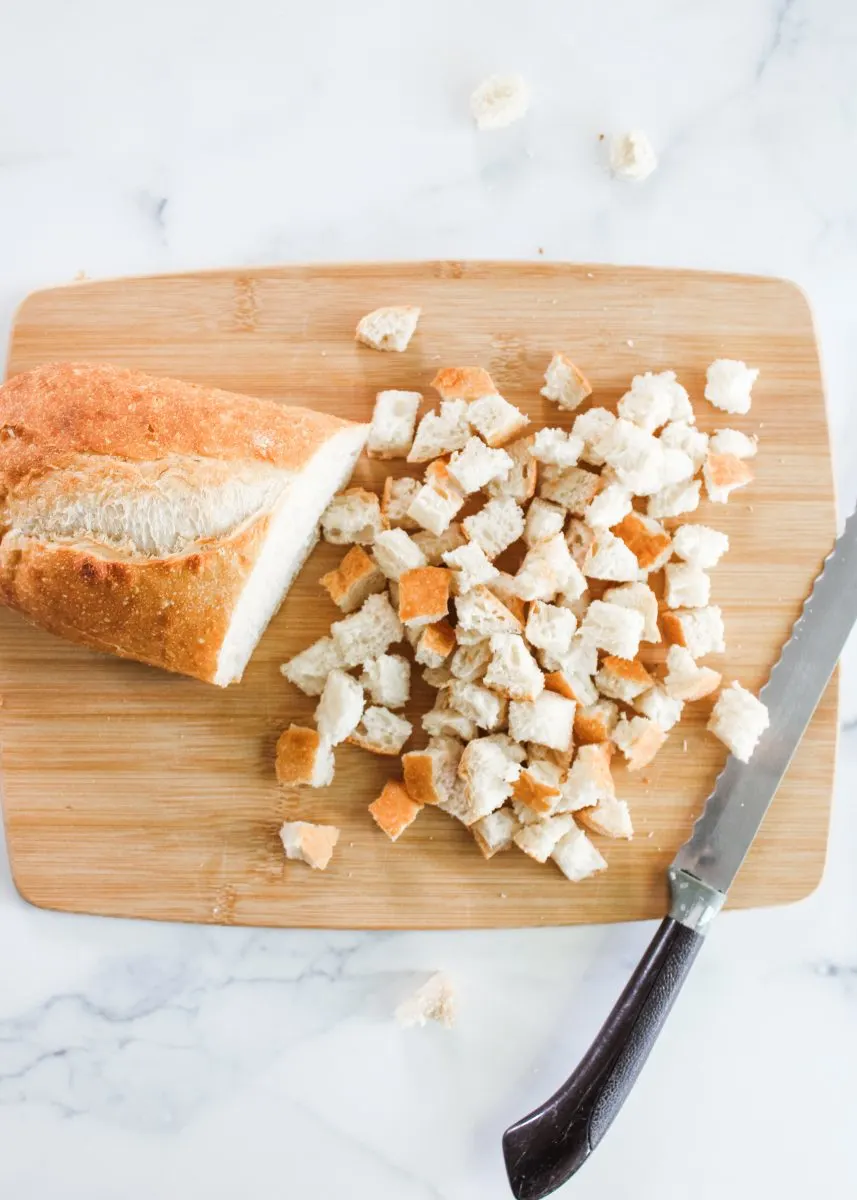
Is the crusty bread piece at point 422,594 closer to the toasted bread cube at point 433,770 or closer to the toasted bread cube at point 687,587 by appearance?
the toasted bread cube at point 433,770

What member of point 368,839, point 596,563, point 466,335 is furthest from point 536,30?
point 368,839

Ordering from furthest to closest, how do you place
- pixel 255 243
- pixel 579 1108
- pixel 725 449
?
pixel 255 243, pixel 725 449, pixel 579 1108

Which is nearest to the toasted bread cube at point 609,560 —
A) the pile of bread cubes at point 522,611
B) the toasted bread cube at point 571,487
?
the pile of bread cubes at point 522,611

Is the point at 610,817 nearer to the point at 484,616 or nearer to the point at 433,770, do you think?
the point at 433,770

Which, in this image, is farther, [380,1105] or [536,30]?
[536,30]

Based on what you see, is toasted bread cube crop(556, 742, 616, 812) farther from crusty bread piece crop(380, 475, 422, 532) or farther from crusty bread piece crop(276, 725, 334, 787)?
crusty bread piece crop(380, 475, 422, 532)

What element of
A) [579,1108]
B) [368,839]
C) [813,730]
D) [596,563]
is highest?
[596,563]

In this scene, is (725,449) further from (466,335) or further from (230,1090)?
(230,1090)
